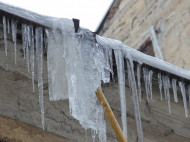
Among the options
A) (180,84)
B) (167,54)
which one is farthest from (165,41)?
(180,84)

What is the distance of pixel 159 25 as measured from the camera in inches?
215

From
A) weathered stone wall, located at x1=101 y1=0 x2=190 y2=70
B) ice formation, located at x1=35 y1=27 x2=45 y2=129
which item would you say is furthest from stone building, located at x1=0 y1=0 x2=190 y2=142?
weathered stone wall, located at x1=101 y1=0 x2=190 y2=70

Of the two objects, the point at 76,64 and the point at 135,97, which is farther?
the point at 135,97

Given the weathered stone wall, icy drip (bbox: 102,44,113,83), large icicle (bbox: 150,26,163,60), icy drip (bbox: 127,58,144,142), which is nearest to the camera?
icy drip (bbox: 102,44,113,83)

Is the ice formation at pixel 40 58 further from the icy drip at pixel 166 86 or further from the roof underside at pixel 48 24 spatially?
the icy drip at pixel 166 86

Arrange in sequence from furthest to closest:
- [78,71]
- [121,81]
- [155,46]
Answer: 1. [155,46]
2. [121,81]
3. [78,71]

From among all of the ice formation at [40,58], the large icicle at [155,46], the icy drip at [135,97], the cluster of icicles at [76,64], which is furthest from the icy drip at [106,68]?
the large icicle at [155,46]

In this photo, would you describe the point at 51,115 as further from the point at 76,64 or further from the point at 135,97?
the point at 135,97

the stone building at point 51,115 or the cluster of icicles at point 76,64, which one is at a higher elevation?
the cluster of icicles at point 76,64

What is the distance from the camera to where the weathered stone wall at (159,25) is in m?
4.89

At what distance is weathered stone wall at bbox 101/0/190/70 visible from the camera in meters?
4.89

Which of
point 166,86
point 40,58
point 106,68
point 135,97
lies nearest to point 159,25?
point 166,86

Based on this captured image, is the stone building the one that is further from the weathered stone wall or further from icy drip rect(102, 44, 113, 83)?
the weathered stone wall

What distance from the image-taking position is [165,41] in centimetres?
523
